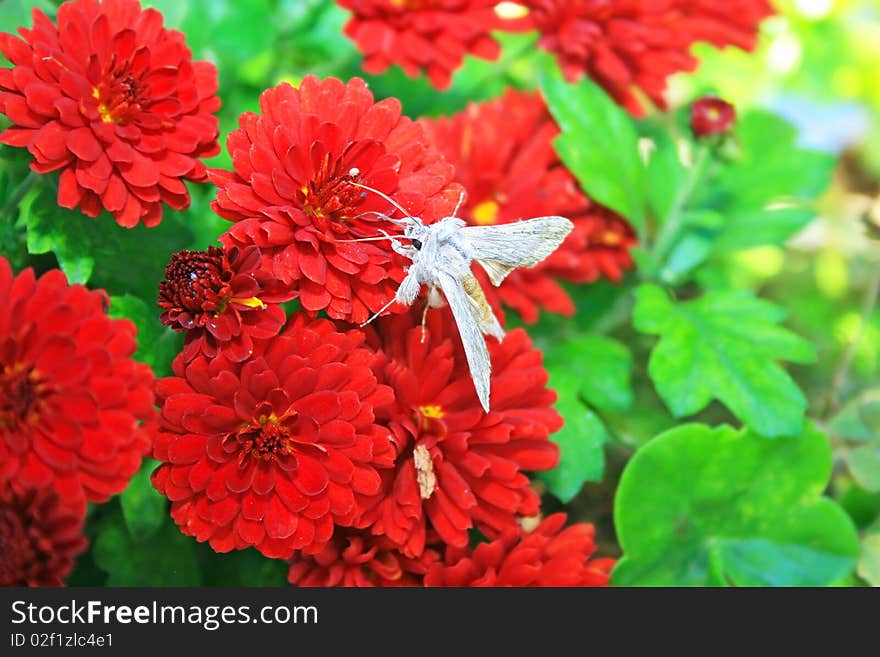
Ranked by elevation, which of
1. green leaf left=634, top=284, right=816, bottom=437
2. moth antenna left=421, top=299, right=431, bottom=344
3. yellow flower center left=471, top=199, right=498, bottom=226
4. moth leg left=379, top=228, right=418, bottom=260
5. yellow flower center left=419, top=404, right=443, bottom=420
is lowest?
green leaf left=634, top=284, right=816, bottom=437

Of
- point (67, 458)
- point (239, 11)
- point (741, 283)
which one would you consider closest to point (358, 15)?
point (239, 11)

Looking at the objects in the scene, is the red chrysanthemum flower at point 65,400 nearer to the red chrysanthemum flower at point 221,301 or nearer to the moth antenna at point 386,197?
the red chrysanthemum flower at point 221,301

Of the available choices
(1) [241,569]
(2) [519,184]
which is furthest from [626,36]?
(1) [241,569]

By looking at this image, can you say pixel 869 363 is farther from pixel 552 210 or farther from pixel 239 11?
pixel 239 11

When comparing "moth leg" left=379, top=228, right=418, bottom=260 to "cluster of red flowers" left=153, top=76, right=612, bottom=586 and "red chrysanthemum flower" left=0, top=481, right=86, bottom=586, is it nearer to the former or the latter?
"cluster of red flowers" left=153, top=76, right=612, bottom=586

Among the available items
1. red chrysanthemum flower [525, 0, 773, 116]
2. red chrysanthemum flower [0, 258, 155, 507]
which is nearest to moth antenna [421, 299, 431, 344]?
red chrysanthemum flower [0, 258, 155, 507]
